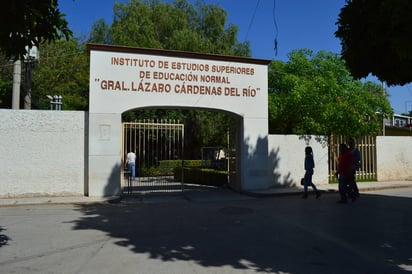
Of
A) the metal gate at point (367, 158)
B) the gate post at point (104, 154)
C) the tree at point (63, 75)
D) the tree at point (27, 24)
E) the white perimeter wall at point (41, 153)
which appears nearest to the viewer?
the tree at point (27, 24)

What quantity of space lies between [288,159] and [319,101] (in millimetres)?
4499

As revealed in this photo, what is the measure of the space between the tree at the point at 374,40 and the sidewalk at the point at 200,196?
21.6 feet

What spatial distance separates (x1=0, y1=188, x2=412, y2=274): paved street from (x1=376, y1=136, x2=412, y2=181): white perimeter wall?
6.56 metres

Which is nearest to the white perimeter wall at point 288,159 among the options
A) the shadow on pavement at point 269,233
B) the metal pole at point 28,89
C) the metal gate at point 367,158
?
the metal gate at point 367,158

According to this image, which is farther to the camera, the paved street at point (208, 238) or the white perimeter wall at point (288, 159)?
the white perimeter wall at point (288, 159)

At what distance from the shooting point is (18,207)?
33.2ft

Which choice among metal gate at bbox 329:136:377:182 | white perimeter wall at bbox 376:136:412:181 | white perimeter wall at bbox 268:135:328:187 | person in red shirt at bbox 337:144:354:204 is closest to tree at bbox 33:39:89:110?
white perimeter wall at bbox 268:135:328:187

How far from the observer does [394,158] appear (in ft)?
55.1

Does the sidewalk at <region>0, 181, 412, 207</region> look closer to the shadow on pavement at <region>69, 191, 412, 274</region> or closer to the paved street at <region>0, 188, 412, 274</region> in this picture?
the paved street at <region>0, 188, 412, 274</region>

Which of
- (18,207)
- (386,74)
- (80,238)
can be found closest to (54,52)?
(18,207)

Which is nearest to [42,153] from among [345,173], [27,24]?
[27,24]

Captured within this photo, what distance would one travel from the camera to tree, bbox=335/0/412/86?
→ 5.36 meters

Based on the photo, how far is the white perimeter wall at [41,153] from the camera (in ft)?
36.8

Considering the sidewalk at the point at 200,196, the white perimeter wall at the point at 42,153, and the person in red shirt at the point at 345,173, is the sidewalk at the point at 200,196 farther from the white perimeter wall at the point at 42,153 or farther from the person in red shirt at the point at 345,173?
the person in red shirt at the point at 345,173
